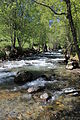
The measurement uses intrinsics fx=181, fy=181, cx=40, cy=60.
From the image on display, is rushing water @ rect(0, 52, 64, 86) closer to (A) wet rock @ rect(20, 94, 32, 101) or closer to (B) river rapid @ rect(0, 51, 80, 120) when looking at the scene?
(B) river rapid @ rect(0, 51, 80, 120)

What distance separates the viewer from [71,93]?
39.4 feet

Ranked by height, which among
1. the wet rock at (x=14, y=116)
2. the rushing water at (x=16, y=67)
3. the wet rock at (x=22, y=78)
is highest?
the wet rock at (x=14, y=116)

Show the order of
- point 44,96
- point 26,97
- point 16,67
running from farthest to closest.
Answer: point 16,67, point 26,97, point 44,96

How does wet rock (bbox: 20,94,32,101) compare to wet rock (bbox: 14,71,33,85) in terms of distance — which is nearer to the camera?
wet rock (bbox: 20,94,32,101)

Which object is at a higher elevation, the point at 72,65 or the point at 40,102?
the point at 40,102

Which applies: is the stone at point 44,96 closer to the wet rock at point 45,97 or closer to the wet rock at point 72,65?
the wet rock at point 45,97

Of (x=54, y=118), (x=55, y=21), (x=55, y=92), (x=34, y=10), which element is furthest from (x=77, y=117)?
(x=34, y=10)

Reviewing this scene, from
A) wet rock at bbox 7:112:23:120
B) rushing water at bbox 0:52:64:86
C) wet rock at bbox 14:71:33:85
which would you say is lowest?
rushing water at bbox 0:52:64:86

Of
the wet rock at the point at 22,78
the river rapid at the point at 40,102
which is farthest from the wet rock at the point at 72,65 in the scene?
the wet rock at the point at 22,78

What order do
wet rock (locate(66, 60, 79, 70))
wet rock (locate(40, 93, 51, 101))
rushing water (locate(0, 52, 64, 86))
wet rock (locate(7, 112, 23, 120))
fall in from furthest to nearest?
wet rock (locate(66, 60, 79, 70)) → rushing water (locate(0, 52, 64, 86)) → wet rock (locate(40, 93, 51, 101)) → wet rock (locate(7, 112, 23, 120))

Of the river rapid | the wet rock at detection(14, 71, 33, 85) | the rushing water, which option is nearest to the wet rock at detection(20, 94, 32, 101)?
the river rapid

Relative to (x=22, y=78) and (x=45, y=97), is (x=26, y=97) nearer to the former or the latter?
(x=45, y=97)

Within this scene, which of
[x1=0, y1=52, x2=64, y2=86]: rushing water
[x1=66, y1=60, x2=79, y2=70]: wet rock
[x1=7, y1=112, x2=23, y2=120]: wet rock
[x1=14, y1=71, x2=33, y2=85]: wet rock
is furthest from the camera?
[x1=66, y1=60, x2=79, y2=70]: wet rock

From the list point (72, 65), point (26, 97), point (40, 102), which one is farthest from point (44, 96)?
point (72, 65)
